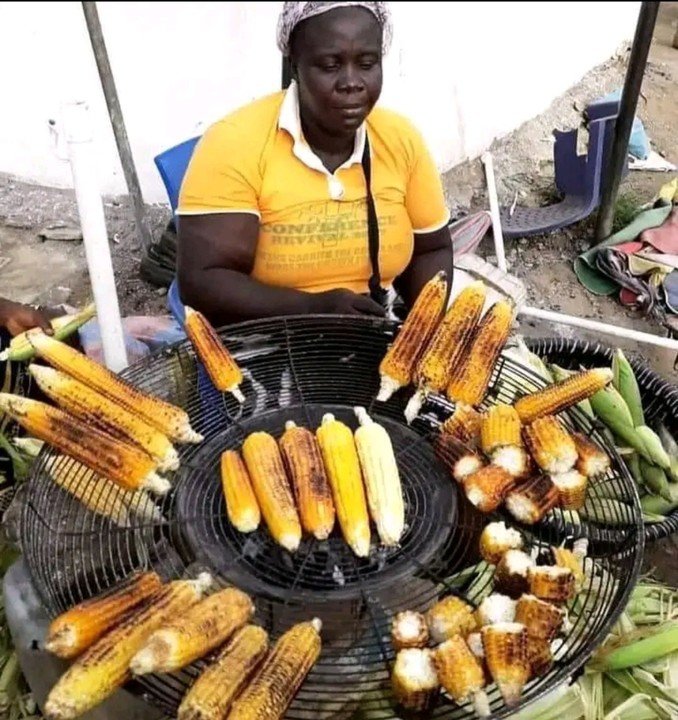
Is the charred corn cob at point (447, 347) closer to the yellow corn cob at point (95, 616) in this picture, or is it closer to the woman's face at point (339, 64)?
the woman's face at point (339, 64)

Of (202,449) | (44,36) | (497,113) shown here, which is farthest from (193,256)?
(497,113)

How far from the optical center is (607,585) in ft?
7.25

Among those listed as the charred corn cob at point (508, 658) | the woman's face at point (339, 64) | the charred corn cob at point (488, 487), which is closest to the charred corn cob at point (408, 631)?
the charred corn cob at point (508, 658)

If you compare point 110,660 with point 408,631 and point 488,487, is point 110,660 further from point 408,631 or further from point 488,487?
point 488,487

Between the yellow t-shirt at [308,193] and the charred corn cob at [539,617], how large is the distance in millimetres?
1383

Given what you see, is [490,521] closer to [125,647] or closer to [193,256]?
[125,647]

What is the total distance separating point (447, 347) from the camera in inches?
97.6

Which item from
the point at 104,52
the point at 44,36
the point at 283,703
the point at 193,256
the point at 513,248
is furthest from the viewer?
the point at 513,248

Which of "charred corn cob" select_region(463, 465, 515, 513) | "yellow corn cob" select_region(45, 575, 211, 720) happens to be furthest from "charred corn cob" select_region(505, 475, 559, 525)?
"yellow corn cob" select_region(45, 575, 211, 720)

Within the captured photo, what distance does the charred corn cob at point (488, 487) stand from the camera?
7.30 feet

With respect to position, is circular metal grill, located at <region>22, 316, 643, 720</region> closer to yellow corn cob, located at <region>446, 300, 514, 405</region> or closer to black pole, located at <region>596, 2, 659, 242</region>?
yellow corn cob, located at <region>446, 300, 514, 405</region>

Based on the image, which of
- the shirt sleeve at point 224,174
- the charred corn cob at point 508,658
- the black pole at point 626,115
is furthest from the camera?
the black pole at point 626,115

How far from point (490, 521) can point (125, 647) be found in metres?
→ 0.97

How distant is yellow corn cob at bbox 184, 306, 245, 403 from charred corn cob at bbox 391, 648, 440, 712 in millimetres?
900
